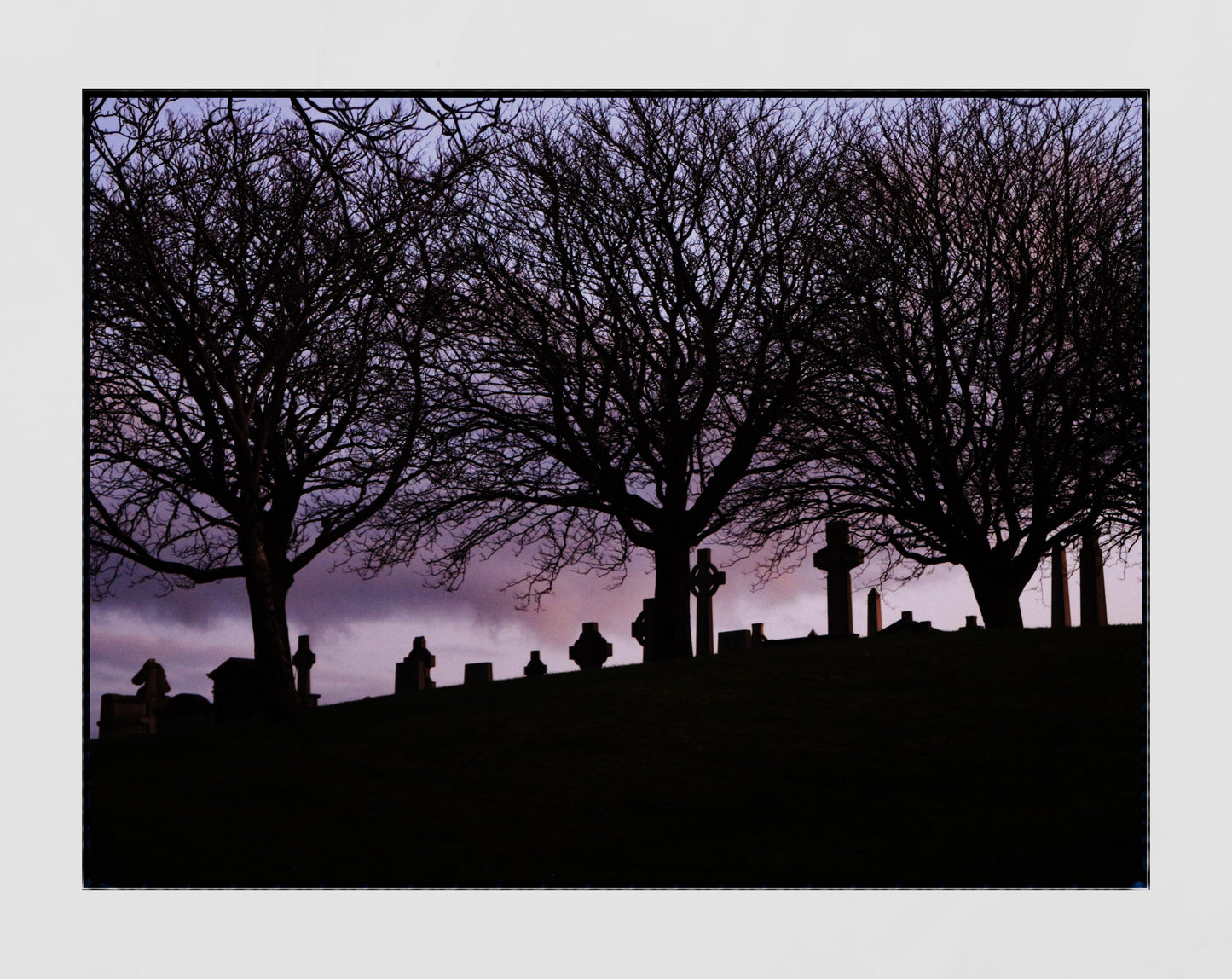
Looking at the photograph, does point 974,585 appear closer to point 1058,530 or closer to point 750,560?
point 1058,530

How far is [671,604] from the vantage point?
11039mm

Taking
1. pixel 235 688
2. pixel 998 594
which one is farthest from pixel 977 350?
pixel 235 688

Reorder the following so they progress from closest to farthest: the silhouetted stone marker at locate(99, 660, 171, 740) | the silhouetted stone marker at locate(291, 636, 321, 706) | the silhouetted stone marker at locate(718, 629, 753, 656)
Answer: the silhouetted stone marker at locate(99, 660, 171, 740) < the silhouetted stone marker at locate(291, 636, 321, 706) < the silhouetted stone marker at locate(718, 629, 753, 656)

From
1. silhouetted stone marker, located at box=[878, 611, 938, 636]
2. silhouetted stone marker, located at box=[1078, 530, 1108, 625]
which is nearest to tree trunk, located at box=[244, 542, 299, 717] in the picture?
silhouetted stone marker, located at box=[878, 611, 938, 636]

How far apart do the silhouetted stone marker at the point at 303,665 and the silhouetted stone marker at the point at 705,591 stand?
10.2 ft

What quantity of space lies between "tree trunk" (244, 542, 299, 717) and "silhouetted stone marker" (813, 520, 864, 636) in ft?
14.5

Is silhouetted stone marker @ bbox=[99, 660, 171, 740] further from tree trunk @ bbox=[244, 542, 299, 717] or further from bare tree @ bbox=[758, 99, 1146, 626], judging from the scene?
bare tree @ bbox=[758, 99, 1146, 626]

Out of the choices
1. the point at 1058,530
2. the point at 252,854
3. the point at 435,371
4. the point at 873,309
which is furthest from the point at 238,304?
the point at 1058,530

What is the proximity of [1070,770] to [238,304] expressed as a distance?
22.2 ft

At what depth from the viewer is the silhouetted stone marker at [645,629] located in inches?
423

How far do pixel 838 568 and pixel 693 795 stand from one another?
396 cm

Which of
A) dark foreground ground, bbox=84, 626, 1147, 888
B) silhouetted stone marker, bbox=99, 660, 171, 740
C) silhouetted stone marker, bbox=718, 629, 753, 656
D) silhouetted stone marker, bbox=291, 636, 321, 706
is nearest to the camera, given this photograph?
dark foreground ground, bbox=84, 626, 1147, 888

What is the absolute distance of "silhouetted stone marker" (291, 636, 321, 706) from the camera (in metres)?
8.95

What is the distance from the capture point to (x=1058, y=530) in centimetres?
1046
